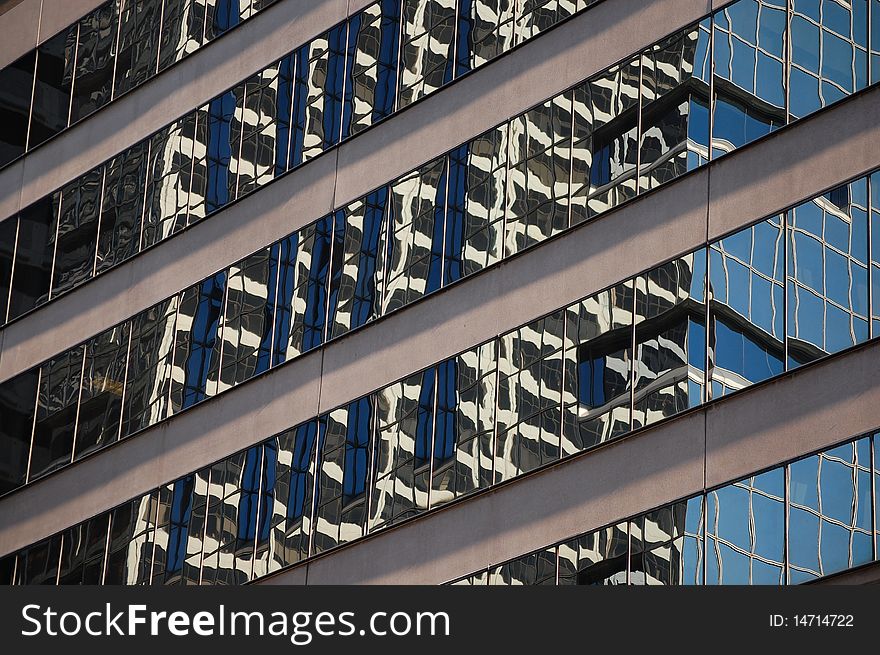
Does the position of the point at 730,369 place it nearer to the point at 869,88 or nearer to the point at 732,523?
the point at 732,523

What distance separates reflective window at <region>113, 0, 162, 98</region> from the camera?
50906 millimetres

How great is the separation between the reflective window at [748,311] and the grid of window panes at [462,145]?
198 centimetres

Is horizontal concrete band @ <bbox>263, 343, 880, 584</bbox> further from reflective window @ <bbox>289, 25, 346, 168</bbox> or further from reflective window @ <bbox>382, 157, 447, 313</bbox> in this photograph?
reflective window @ <bbox>289, 25, 346, 168</bbox>

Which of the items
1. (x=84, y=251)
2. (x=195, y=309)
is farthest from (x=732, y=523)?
(x=84, y=251)

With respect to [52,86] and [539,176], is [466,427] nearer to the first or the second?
[539,176]

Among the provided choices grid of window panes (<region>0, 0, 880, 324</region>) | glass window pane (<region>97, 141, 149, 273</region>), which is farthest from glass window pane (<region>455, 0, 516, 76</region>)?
glass window pane (<region>97, 141, 149, 273</region>)

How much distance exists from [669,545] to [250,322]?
12263 mm

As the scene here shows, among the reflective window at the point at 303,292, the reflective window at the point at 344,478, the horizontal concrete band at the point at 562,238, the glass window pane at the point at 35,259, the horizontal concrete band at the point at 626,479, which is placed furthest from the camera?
the glass window pane at the point at 35,259

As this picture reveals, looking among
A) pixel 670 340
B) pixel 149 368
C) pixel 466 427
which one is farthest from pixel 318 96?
pixel 670 340

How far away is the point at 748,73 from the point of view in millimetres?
38125

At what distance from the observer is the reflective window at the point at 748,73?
3784 centimetres

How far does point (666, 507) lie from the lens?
1465 inches

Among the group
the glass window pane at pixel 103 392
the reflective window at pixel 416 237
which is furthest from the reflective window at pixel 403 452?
the glass window pane at pixel 103 392

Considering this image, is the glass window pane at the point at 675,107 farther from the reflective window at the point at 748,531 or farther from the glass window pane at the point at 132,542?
the glass window pane at the point at 132,542
